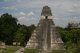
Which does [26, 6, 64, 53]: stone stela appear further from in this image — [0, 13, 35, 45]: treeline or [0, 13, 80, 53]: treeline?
[0, 13, 35, 45]: treeline

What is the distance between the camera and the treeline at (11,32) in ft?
244

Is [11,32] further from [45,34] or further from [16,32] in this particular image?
[45,34]

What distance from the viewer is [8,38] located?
261 ft

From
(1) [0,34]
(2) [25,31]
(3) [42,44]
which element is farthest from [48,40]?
(1) [0,34]

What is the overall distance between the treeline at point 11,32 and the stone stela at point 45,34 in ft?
58.3

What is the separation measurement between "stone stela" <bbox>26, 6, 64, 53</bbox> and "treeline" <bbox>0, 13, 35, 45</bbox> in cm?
1778

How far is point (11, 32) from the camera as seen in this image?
83250mm

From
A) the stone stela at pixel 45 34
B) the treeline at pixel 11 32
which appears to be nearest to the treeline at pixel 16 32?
the treeline at pixel 11 32

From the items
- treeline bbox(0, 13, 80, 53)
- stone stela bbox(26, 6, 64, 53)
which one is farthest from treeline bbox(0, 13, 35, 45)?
stone stela bbox(26, 6, 64, 53)

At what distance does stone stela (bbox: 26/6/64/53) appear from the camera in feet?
173

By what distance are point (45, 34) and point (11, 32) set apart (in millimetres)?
30780

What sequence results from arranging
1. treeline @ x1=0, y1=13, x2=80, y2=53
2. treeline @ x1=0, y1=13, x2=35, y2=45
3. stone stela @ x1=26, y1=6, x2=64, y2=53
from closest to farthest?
stone stela @ x1=26, y1=6, x2=64, y2=53
treeline @ x1=0, y1=13, x2=80, y2=53
treeline @ x1=0, y1=13, x2=35, y2=45

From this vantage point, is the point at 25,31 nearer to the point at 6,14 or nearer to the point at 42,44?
the point at 6,14

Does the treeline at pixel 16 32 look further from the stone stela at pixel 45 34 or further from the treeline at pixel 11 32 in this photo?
the stone stela at pixel 45 34
